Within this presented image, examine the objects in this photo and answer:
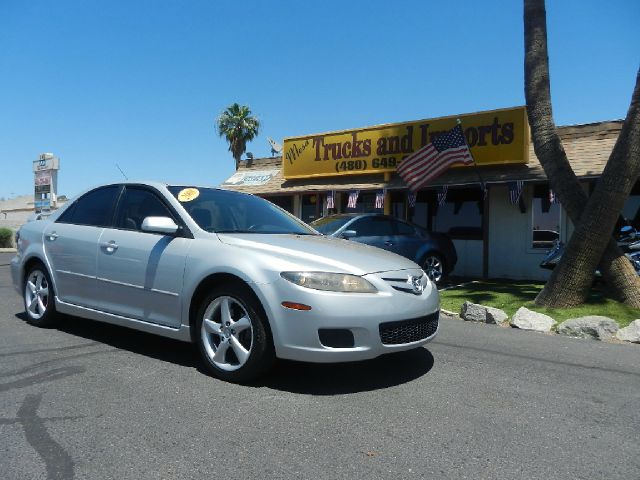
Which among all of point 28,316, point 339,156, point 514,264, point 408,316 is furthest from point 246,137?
point 408,316

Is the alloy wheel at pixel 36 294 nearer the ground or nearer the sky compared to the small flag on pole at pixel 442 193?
nearer the ground

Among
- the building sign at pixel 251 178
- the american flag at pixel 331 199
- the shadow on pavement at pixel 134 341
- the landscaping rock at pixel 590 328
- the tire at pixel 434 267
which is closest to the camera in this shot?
the shadow on pavement at pixel 134 341

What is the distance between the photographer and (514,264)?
12.6 m

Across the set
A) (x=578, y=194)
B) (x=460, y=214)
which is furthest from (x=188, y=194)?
(x=460, y=214)

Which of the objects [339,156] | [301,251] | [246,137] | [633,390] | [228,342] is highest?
[246,137]

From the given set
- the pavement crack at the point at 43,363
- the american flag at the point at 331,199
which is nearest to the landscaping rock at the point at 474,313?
the pavement crack at the point at 43,363

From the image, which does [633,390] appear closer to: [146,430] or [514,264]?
[146,430]

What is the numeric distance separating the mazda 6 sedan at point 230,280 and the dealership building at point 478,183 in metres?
8.14

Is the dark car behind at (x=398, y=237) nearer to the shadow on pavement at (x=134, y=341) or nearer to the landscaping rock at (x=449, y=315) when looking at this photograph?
the landscaping rock at (x=449, y=315)

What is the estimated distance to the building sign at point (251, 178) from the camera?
18.1 meters

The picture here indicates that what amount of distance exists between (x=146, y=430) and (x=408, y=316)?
6.28 ft

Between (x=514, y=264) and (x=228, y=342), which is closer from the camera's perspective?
(x=228, y=342)

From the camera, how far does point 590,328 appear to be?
6352 mm

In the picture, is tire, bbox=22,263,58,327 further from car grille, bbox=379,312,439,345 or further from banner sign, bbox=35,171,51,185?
banner sign, bbox=35,171,51,185
